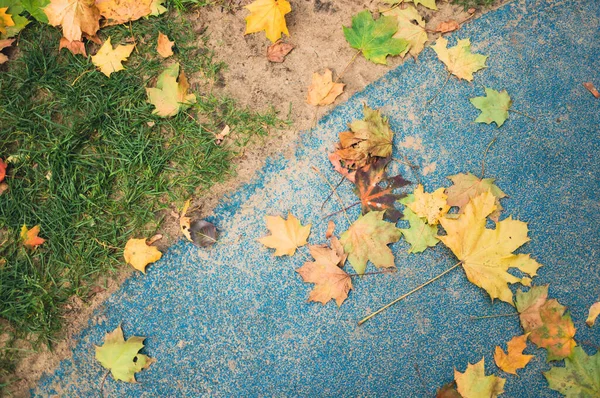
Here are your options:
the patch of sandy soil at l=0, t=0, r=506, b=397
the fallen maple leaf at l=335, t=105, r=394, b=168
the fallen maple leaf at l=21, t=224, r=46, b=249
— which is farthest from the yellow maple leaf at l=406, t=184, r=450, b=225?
the fallen maple leaf at l=21, t=224, r=46, b=249

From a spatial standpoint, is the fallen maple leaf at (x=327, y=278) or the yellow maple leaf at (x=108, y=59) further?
the yellow maple leaf at (x=108, y=59)

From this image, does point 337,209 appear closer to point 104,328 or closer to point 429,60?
point 429,60

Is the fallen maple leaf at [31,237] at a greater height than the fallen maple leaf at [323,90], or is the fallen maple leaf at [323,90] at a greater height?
the fallen maple leaf at [323,90]

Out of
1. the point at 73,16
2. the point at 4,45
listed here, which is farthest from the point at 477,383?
the point at 4,45

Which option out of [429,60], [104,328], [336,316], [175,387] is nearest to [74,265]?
[104,328]

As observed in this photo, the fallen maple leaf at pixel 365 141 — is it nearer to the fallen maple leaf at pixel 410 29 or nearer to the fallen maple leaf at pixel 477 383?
the fallen maple leaf at pixel 410 29

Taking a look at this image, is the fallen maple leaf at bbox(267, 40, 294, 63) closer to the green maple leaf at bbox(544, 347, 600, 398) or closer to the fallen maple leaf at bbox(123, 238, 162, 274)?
the fallen maple leaf at bbox(123, 238, 162, 274)

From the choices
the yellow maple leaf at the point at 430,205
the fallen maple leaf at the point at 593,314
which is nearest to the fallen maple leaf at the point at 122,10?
the yellow maple leaf at the point at 430,205
